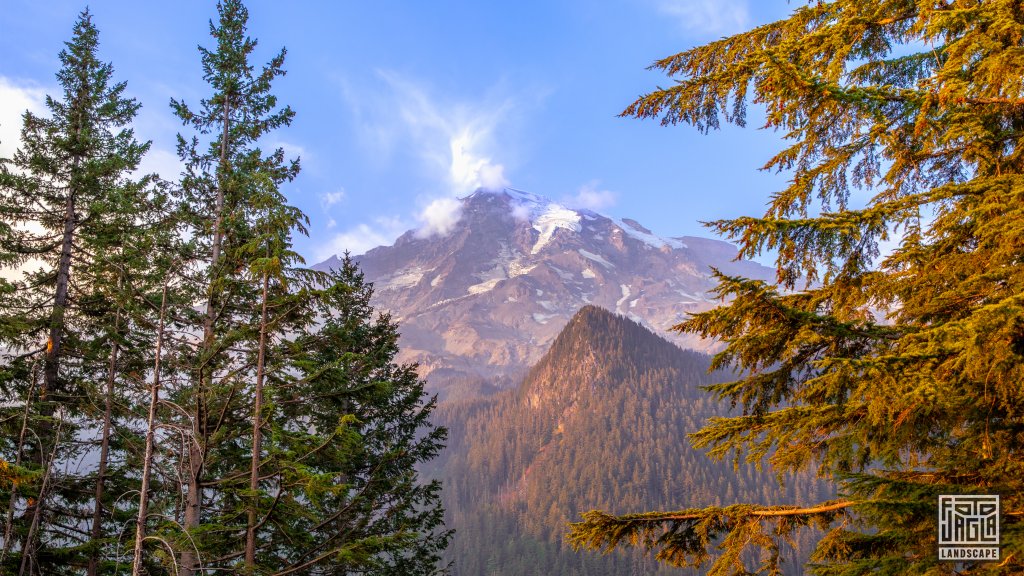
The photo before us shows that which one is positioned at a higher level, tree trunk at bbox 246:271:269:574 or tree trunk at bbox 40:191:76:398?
tree trunk at bbox 40:191:76:398

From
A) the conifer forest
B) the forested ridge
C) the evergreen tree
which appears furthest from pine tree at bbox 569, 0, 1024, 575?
the forested ridge

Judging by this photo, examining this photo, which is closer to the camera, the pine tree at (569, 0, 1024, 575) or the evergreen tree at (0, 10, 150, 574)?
the pine tree at (569, 0, 1024, 575)

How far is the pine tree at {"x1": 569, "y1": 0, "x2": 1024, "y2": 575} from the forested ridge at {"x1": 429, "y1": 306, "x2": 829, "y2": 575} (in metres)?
106

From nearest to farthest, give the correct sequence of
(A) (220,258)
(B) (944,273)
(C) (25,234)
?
(B) (944,273), (A) (220,258), (C) (25,234)

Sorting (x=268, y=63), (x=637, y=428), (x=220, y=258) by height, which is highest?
(x=268, y=63)

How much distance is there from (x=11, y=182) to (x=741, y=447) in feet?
52.1

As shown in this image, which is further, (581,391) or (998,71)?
(581,391)

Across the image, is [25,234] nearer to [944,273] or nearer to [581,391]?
[944,273]

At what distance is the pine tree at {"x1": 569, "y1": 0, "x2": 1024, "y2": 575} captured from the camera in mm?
3453

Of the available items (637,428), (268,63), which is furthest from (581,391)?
(268,63)

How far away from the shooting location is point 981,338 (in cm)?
305

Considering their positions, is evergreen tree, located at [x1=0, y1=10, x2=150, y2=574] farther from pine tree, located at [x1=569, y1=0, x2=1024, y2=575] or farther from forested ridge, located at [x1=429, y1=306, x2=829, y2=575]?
forested ridge, located at [x1=429, y1=306, x2=829, y2=575]

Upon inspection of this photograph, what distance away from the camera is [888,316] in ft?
17.4

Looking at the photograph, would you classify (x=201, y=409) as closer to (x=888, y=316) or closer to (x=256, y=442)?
(x=256, y=442)
